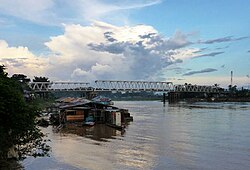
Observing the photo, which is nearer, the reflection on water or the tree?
the tree

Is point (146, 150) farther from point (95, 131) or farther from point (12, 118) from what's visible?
point (12, 118)

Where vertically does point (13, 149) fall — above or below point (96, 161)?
above

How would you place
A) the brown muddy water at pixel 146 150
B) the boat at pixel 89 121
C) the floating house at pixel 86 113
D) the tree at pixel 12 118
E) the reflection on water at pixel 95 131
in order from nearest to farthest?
the tree at pixel 12 118, the brown muddy water at pixel 146 150, the reflection on water at pixel 95 131, the boat at pixel 89 121, the floating house at pixel 86 113

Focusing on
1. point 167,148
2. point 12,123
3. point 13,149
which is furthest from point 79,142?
point 12,123

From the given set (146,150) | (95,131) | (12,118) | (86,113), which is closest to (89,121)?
(86,113)

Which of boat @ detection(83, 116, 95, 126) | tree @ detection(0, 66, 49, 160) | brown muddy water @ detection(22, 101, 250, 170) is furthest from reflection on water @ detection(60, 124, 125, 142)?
tree @ detection(0, 66, 49, 160)

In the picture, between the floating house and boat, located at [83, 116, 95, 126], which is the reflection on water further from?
the floating house

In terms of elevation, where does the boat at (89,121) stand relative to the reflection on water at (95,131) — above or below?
above

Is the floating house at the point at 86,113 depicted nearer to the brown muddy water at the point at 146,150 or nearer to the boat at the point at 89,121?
the boat at the point at 89,121

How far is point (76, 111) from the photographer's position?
6384cm

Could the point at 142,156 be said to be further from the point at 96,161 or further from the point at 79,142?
the point at 79,142

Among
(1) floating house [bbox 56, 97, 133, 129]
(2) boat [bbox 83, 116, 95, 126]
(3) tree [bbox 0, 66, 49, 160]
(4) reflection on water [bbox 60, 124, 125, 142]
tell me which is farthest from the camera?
(1) floating house [bbox 56, 97, 133, 129]

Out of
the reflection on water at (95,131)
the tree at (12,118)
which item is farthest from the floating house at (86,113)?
the tree at (12,118)

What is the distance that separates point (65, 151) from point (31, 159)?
20.6 ft
